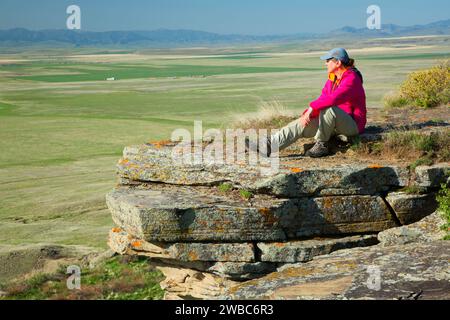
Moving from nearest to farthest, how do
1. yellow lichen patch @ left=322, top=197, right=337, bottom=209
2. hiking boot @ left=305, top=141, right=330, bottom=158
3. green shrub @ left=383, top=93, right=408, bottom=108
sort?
yellow lichen patch @ left=322, top=197, right=337, bottom=209 → hiking boot @ left=305, top=141, right=330, bottom=158 → green shrub @ left=383, top=93, right=408, bottom=108

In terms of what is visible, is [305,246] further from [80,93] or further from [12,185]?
[80,93]

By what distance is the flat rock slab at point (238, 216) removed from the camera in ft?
35.1

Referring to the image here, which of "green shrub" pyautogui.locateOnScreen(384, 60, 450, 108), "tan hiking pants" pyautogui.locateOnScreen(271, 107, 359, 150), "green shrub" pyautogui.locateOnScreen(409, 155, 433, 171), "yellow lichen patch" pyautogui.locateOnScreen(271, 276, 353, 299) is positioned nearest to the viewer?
"yellow lichen patch" pyautogui.locateOnScreen(271, 276, 353, 299)

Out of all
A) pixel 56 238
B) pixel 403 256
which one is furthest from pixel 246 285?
pixel 56 238

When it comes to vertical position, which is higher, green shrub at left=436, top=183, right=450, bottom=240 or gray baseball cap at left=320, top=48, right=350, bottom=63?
gray baseball cap at left=320, top=48, right=350, bottom=63

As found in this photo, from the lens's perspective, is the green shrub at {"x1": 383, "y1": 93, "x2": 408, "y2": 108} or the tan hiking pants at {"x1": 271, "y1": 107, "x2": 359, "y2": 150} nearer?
the tan hiking pants at {"x1": 271, "y1": 107, "x2": 359, "y2": 150}

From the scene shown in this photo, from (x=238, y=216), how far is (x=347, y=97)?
3079 millimetres

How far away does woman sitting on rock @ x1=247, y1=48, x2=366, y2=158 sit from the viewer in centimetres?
1181

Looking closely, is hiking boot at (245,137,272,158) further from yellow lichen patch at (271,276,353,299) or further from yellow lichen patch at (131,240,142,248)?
yellow lichen patch at (271,276,353,299)

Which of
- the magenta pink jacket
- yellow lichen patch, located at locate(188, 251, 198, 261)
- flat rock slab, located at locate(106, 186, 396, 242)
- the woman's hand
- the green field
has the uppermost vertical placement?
the magenta pink jacket

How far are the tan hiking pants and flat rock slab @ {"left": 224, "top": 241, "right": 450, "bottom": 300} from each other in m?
2.98

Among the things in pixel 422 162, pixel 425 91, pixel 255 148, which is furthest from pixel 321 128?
pixel 425 91

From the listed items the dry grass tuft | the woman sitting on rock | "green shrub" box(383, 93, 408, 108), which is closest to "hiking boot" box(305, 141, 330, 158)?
the woman sitting on rock
